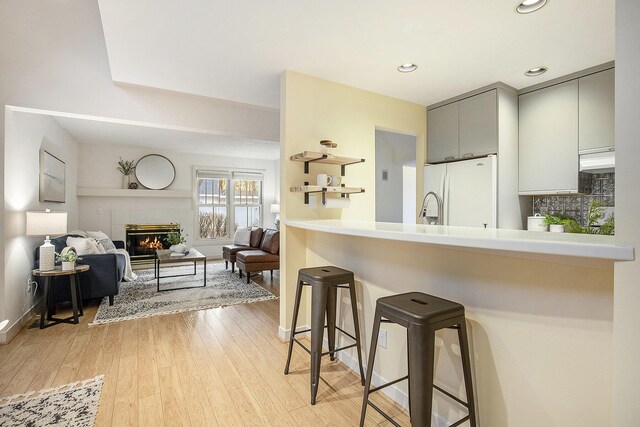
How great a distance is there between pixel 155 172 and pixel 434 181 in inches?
229

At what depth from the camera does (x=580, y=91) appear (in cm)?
279

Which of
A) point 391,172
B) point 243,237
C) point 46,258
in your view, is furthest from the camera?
point 243,237

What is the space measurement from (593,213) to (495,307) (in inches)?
89.3

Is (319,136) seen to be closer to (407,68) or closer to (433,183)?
(407,68)

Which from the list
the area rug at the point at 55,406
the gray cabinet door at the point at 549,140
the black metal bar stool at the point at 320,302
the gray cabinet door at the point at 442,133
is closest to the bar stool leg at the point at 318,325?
the black metal bar stool at the point at 320,302

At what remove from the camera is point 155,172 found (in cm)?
681

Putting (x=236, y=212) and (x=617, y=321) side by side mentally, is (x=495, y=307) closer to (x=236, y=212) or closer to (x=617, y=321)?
(x=617, y=321)

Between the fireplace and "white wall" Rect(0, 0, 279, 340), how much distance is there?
377cm

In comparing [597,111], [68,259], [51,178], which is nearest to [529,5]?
[597,111]

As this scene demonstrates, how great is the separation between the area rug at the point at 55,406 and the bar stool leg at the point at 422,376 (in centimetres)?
175

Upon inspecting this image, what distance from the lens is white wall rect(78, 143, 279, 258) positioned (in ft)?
20.7

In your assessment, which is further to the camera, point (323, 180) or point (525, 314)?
point (323, 180)

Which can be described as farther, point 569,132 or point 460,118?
point 460,118

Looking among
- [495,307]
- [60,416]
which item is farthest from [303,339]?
[495,307]
